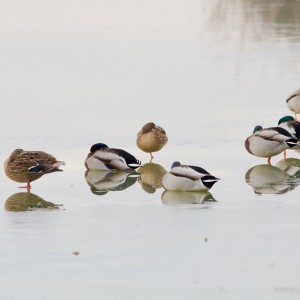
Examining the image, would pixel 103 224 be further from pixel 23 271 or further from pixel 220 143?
pixel 220 143

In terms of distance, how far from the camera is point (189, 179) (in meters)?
13.4

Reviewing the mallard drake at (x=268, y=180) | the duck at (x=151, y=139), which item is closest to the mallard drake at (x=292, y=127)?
the mallard drake at (x=268, y=180)

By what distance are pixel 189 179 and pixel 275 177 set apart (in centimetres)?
156

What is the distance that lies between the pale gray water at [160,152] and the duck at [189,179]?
19 centimetres

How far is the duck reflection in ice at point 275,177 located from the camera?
13.7 metres

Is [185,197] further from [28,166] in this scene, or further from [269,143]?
[269,143]

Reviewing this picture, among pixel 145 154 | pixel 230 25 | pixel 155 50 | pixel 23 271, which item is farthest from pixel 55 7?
pixel 23 271

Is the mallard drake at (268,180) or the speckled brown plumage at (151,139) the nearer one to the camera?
the mallard drake at (268,180)

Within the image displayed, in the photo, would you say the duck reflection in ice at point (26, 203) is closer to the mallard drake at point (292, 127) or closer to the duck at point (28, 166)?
the duck at point (28, 166)

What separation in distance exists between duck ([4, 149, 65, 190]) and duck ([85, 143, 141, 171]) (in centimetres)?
79

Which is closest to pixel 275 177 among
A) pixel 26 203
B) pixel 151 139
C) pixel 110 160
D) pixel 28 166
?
pixel 151 139

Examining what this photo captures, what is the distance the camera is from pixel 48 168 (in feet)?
46.3

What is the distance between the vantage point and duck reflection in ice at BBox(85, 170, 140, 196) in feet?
45.8

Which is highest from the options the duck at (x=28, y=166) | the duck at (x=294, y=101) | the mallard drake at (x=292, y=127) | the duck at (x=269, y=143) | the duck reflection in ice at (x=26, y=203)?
the duck at (x=294, y=101)
